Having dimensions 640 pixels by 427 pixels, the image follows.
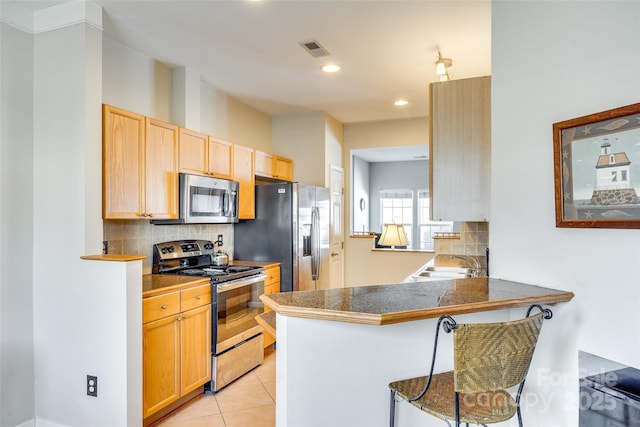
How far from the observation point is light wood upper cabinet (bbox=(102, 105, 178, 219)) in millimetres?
2424

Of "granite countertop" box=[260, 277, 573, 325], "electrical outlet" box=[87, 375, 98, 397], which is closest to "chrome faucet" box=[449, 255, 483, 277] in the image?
"granite countertop" box=[260, 277, 573, 325]

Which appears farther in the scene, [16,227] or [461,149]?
[461,149]

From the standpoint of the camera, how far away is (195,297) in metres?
2.75

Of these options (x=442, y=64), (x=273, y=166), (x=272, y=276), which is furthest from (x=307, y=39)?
(x=272, y=276)

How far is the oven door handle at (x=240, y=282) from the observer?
2.96 metres

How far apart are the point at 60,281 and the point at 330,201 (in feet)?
10.5

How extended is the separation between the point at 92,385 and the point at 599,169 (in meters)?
2.76

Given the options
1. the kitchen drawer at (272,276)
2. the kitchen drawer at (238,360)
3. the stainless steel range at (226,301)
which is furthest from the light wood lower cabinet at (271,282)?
the kitchen drawer at (238,360)

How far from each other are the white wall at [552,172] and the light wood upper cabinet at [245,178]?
2.52 meters

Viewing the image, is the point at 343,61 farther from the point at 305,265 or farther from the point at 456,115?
the point at 305,265

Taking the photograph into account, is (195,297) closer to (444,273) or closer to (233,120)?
(444,273)

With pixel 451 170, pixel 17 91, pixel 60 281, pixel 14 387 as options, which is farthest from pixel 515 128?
pixel 14 387

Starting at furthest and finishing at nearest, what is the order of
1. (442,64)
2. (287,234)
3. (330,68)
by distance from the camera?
(287,234), (330,68), (442,64)

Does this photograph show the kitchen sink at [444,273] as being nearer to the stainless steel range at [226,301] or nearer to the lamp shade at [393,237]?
the stainless steel range at [226,301]
